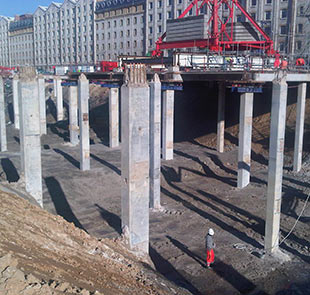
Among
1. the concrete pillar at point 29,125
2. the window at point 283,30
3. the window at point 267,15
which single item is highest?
the window at point 267,15

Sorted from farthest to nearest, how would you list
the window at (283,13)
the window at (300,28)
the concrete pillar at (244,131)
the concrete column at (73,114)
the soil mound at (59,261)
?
1. the window at (283,13)
2. the window at (300,28)
3. the concrete column at (73,114)
4. the concrete pillar at (244,131)
5. the soil mound at (59,261)

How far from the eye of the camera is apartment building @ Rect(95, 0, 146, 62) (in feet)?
192

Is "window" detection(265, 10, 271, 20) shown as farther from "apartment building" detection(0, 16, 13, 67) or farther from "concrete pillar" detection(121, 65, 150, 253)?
"apartment building" detection(0, 16, 13, 67)

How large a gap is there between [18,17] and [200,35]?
246 feet

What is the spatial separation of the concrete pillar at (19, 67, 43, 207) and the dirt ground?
66 centimetres

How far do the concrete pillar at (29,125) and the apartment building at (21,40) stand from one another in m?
72.7

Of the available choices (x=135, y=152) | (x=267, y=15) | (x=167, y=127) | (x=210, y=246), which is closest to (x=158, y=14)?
(x=267, y=15)

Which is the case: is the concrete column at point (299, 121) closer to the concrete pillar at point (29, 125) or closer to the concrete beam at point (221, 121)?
the concrete beam at point (221, 121)

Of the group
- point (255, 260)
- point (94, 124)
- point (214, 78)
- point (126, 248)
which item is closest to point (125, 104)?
point (126, 248)

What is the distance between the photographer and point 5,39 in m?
87.5

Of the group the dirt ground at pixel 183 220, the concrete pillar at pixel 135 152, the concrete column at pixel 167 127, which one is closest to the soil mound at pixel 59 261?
the dirt ground at pixel 183 220

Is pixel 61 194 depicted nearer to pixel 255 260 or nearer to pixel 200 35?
pixel 255 260

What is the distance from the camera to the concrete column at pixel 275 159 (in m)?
12.0

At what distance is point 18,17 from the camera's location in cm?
8575
